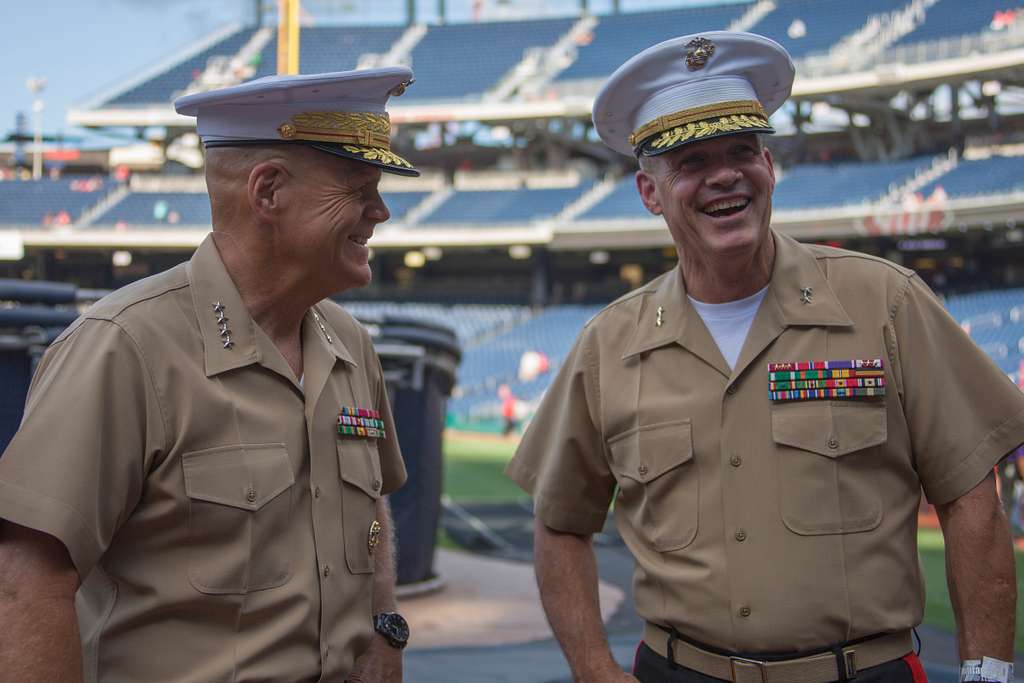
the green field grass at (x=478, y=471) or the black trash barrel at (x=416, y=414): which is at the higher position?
the black trash barrel at (x=416, y=414)

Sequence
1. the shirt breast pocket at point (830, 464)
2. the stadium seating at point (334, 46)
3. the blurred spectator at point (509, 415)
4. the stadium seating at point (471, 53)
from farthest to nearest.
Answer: the stadium seating at point (334, 46), the stadium seating at point (471, 53), the blurred spectator at point (509, 415), the shirt breast pocket at point (830, 464)

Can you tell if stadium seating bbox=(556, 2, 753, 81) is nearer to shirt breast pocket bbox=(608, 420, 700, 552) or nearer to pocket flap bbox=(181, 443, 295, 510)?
shirt breast pocket bbox=(608, 420, 700, 552)

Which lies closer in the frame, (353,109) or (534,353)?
(353,109)

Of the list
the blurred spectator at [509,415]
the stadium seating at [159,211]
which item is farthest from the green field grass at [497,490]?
the stadium seating at [159,211]

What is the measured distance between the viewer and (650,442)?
262 cm

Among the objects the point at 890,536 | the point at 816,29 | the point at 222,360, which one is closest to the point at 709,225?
the point at 890,536

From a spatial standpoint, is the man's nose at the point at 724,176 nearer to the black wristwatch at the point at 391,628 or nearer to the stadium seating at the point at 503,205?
the black wristwatch at the point at 391,628

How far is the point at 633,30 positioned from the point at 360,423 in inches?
1486

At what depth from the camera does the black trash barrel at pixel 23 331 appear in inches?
148

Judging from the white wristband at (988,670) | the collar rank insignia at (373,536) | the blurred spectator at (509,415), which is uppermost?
the collar rank insignia at (373,536)

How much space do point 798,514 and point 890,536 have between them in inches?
7.7

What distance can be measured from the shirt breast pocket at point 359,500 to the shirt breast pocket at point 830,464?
0.86 meters

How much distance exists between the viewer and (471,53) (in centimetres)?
3934

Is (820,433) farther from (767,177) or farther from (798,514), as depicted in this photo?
(767,177)
